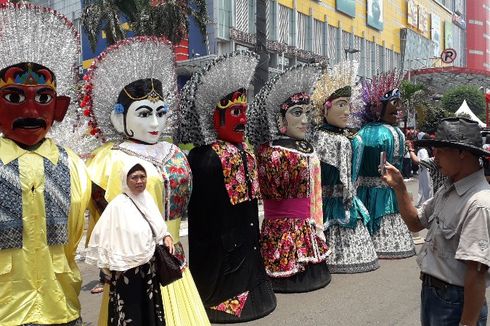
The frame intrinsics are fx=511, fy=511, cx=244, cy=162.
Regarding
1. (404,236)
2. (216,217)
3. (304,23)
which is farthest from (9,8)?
(304,23)

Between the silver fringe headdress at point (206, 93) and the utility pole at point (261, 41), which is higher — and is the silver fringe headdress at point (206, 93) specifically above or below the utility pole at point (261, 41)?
below

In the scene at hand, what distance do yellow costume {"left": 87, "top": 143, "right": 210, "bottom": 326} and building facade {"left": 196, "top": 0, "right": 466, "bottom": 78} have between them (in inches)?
401

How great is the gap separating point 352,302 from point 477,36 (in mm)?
83877

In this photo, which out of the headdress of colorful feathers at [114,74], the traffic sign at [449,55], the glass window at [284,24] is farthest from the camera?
the traffic sign at [449,55]

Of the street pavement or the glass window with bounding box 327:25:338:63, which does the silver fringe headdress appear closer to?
the street pavement

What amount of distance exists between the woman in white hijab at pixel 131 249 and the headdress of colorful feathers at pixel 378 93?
4.16 m

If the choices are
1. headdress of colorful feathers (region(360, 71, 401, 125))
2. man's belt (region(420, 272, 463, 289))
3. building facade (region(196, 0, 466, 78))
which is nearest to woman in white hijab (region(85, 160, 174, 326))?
man's belt (region(420, 272, 463, 289))

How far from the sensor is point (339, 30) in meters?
35.8

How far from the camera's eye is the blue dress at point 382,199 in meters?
6.21

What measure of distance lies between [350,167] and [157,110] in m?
2.80

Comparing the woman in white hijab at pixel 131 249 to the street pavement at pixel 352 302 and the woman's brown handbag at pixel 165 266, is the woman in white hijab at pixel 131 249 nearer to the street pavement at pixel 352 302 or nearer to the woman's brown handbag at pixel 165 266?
the woman's brown handbag at pixel 165 266

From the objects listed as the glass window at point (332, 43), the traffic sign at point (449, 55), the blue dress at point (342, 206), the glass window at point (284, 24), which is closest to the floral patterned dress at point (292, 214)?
the blue dress at point (342, 206)

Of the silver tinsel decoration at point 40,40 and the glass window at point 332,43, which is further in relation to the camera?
the glass window at point 332,43

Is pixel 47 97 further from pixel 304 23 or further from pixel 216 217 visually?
pixel 304 23
